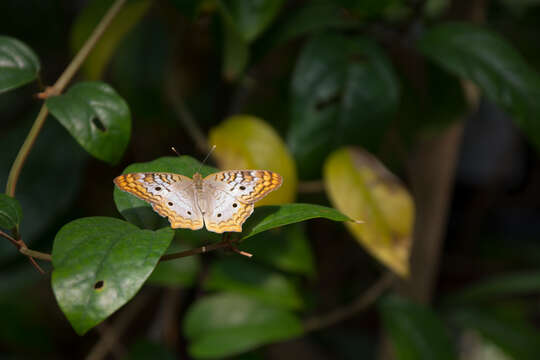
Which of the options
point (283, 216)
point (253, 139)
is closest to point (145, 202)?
point (283, 216)

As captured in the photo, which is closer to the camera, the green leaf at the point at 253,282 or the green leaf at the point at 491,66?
the green leaf at the point at 491,66

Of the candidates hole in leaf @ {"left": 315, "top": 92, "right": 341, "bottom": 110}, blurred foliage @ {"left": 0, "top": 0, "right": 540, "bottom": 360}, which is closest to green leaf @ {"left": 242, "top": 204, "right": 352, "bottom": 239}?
blurred foliage @ {"left": 0, "top": 0, "right": 540, "bottom": 360}

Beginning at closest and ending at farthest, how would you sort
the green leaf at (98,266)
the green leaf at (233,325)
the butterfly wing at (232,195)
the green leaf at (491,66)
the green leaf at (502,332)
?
the green leaf at (98,266)
the butterfly wing at (232,195)
the green leaf at (491,66)
the green leaf at (233,325)
the green leaf at (502,332)

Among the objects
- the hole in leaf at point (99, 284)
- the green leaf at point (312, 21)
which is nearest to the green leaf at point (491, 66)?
→ the green leaf at point (312, 21)

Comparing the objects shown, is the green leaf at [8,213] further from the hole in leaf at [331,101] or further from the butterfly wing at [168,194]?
the hole in leaf at [331,101]

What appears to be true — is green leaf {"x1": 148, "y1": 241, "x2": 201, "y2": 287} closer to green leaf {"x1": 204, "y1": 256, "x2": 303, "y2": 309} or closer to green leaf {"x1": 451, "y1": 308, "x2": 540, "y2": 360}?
green leaf {"x1": 204, "y1": 256, "x2": 303, "y2": 309}

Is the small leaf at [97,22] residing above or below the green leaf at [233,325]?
above
